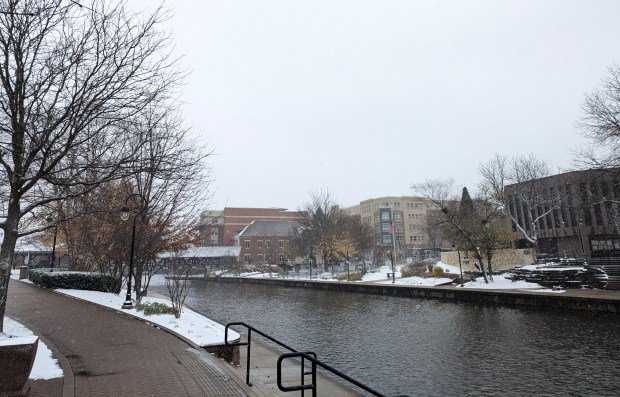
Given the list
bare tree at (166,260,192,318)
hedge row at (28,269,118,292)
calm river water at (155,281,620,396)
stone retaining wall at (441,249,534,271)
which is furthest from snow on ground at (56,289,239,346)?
stone retaining wall at (441,249,534,271)

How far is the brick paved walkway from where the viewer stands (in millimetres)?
6312

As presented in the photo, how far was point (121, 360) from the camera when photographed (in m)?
8.07

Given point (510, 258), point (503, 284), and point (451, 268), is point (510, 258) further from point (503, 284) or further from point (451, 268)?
point (503, 284)

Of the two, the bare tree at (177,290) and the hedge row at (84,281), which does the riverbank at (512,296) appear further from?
the hedge row at (84,281)

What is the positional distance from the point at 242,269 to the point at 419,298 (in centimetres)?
4438

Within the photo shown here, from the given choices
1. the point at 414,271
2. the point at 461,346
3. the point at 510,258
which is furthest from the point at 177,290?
the point at 510,258

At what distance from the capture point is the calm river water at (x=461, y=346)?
348 inches

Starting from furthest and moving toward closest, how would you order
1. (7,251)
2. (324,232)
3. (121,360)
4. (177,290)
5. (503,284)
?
1. (324,232)
2. (503,284)
3. (177,290)
4. (7,251)
5. (121,360)

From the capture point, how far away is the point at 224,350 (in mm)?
10141

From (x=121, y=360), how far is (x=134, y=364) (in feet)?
1.52

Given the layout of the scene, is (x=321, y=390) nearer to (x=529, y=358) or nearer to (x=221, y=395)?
(x=221, y=395)

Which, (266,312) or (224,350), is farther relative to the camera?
(266,312)

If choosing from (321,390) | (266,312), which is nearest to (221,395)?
(321,390)

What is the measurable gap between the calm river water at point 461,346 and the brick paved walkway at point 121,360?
13.0 feet
